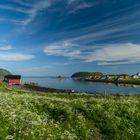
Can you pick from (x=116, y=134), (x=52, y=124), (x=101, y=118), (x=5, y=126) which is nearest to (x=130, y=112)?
(x=101, y=118)

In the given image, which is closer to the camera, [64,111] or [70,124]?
[70,124]

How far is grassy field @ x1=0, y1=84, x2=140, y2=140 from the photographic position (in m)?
19.0

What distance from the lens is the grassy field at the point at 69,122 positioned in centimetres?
1900

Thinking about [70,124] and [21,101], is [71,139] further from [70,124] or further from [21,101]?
[21,101]

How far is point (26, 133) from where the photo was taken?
18250 millimetres

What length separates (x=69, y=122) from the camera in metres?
23.3

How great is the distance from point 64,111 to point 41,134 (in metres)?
7.52

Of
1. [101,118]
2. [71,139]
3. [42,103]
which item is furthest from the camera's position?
[42,103]

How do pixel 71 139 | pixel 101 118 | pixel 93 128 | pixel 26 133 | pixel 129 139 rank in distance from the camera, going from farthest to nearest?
pixel 101 118
pixel 93 128
pixel 129 139
pixel 71 139
pixel 26 133

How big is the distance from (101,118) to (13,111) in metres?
8.02

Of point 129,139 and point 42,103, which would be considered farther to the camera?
point 42,103

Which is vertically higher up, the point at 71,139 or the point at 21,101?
the point at 21,101

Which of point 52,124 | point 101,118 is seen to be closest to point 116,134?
point 101,118

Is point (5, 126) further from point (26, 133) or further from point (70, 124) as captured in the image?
point (70, 124)
